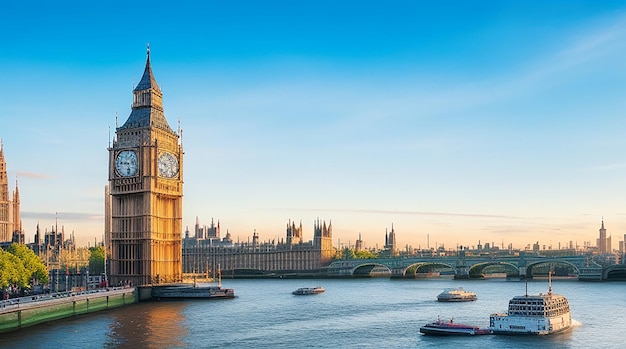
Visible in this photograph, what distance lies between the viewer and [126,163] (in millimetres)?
103938

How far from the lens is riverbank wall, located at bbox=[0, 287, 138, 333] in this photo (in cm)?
6719

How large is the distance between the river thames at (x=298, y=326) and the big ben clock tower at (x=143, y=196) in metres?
8.90

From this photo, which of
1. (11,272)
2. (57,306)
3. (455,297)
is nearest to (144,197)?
(11,272)

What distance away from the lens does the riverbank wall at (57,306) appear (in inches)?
2645

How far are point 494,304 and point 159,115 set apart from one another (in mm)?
57453

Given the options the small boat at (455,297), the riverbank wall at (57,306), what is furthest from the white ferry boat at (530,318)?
the riverbank wall at (57,306)

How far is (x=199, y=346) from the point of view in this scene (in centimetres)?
5941

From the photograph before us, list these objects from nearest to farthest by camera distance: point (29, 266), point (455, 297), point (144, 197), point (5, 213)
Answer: point (144, 197) < point (29, 266) < point (455, 297) < point (5, 213)

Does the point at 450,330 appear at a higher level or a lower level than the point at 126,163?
lower

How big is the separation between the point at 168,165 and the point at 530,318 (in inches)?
2317

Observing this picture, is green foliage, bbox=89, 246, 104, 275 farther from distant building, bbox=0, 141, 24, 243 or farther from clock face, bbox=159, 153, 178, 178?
clock face, bbox=159, 153, 178, 178

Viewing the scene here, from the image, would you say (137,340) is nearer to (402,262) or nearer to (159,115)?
(159,115)

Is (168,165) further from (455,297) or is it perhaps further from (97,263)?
(97,263)

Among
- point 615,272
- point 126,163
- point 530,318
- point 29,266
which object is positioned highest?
point 126,163
